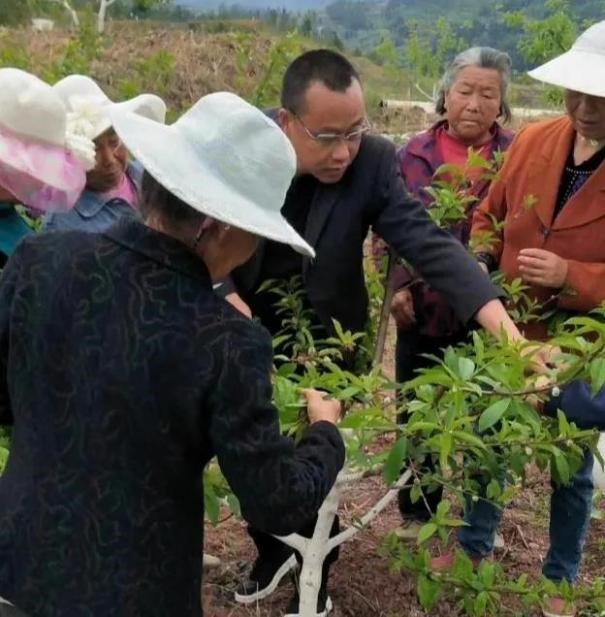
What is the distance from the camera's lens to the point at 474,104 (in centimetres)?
300

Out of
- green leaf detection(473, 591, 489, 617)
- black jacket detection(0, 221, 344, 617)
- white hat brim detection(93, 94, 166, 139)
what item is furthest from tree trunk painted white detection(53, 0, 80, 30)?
black jacket detection(0, 221, 344, 617)

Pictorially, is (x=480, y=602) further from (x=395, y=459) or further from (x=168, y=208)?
(x=168, y=208)

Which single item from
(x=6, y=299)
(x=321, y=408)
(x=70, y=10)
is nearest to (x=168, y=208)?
(x=6, y=299)

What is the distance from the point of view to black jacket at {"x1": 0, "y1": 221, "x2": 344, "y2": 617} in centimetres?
131

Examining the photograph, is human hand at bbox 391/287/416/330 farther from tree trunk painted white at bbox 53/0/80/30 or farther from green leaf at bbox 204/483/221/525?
tree trunk painted white at bbox 53/0/80/30

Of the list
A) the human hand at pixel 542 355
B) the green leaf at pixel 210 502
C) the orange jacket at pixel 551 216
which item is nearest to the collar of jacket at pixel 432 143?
the orange jacket at pixel 551 216

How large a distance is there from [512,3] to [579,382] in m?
7.60

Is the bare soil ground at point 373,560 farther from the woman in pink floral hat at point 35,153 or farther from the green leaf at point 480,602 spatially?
the woman in pink floral hat at point 35,153

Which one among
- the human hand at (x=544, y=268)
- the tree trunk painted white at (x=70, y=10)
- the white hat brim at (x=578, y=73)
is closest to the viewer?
the white hat brim at (x=578, y=73)

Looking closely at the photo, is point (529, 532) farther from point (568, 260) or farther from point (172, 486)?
point (172, 486)

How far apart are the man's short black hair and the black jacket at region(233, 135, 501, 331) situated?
0.24 m

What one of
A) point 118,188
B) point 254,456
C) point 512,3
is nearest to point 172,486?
point 254,456

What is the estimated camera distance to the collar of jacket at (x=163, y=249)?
131 centimetres

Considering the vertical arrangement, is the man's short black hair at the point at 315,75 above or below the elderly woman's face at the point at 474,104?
above
